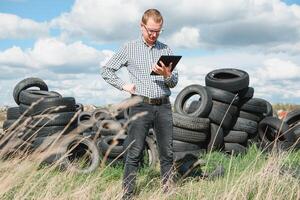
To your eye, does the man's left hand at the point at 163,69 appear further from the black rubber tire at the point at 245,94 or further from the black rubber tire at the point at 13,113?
the black rubber tire at the point at 13,113

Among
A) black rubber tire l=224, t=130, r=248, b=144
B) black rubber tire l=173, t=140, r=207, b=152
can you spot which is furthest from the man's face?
black rubber tire l=224, t=130, r=248, b=144

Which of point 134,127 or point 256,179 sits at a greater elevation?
point 134,127

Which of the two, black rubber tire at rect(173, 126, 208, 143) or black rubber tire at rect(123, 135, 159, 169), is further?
black rubber tire at rect(173, 126, 208, 143)

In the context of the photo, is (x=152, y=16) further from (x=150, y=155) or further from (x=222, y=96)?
(x=222, y=96)

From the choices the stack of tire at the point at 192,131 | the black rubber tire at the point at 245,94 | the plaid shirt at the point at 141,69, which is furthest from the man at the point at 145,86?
the black rubber tire at the point at 245,94

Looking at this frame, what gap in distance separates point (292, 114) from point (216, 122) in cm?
257

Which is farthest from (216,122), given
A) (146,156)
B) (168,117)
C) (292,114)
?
(168,117)

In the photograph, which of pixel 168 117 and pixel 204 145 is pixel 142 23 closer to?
pixel 168 117

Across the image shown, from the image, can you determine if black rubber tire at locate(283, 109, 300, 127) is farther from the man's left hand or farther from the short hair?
the short hair

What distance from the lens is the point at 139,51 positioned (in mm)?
5742

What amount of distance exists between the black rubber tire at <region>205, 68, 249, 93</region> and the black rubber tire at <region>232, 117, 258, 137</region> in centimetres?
66

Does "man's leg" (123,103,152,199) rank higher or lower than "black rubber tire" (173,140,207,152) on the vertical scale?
higher

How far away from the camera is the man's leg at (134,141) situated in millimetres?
5637

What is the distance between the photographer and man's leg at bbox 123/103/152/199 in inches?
222
